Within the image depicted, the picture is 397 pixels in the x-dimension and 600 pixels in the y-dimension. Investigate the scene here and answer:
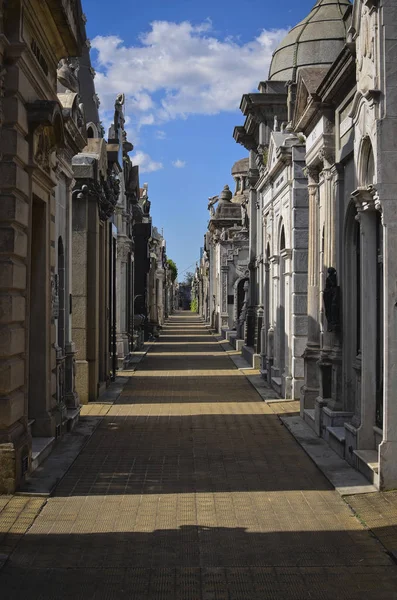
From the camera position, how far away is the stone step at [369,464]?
761 cm

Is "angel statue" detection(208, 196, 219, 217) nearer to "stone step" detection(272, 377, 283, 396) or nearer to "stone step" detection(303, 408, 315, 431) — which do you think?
"stone step" detection(272, 377, 283, 396)

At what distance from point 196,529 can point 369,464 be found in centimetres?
219

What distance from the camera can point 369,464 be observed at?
7.82 m

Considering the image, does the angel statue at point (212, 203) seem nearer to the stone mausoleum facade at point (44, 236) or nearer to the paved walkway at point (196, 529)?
the stone mausoleum facade at point (44, 236)

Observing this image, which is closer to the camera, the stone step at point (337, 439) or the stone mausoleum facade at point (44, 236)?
the stone mausoleum facade at point (44, 236)

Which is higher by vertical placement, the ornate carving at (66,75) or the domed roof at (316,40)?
the domed roof at (316,40)

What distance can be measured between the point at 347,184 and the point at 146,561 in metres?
5.96

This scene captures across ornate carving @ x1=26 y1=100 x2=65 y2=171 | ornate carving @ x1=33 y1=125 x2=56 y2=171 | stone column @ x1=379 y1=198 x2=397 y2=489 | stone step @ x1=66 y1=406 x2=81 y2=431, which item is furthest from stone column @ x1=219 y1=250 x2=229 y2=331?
stone column @ x1=379 y1=198 x2=397 y2=489

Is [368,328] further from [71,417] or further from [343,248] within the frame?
[71,417]

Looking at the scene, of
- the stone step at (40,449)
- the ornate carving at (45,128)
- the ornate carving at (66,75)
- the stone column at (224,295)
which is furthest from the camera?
the stone column at (224,295)

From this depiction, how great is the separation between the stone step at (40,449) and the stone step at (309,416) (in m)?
3.73

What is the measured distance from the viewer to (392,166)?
757 centimetres

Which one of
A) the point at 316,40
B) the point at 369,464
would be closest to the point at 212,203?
the point at 316,40

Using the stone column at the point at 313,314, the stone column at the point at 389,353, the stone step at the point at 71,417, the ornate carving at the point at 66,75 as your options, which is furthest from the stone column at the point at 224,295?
the stone column at the point at 389,353
